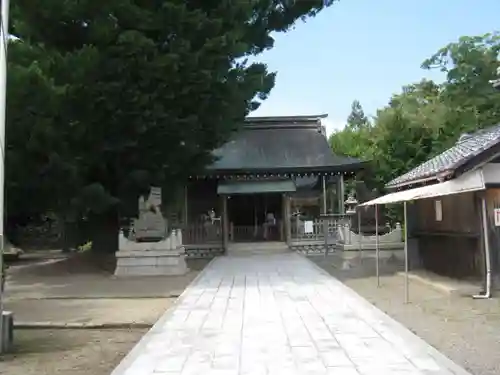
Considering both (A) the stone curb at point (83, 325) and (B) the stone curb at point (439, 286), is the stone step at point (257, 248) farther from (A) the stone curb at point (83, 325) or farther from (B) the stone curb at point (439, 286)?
(A) the stone curb at point (83, 325)

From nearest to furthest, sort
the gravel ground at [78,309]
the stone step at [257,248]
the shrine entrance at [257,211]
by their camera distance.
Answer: the gravel ground at [78,309] → the stone step at [257,248] → the shrine entrance at [257,211]

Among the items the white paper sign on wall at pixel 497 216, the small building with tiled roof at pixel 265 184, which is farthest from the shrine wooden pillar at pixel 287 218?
the white paper sign on wall at pixel 497 216

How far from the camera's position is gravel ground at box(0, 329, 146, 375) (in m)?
6.02

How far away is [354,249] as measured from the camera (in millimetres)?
19672

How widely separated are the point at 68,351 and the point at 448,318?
525cm

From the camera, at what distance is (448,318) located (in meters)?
8.41

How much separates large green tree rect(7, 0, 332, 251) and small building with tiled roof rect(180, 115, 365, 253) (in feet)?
17.1

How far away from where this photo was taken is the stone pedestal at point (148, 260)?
16375mm

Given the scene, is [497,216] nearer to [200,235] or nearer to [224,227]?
[224,227]

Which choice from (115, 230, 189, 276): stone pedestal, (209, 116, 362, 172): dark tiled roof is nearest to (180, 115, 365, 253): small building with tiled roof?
(209, 116, 362, 172): dark tiled roof

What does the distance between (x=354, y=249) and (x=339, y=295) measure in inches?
362

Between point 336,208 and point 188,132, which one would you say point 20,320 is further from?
point 336,208

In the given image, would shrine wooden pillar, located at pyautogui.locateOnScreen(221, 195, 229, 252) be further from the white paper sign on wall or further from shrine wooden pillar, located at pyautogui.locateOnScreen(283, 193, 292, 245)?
the white paper sign on wall

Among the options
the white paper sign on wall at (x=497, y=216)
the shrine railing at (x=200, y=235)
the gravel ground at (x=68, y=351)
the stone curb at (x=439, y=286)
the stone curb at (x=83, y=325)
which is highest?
the white paper sign on wall at (x=497, y=216)
